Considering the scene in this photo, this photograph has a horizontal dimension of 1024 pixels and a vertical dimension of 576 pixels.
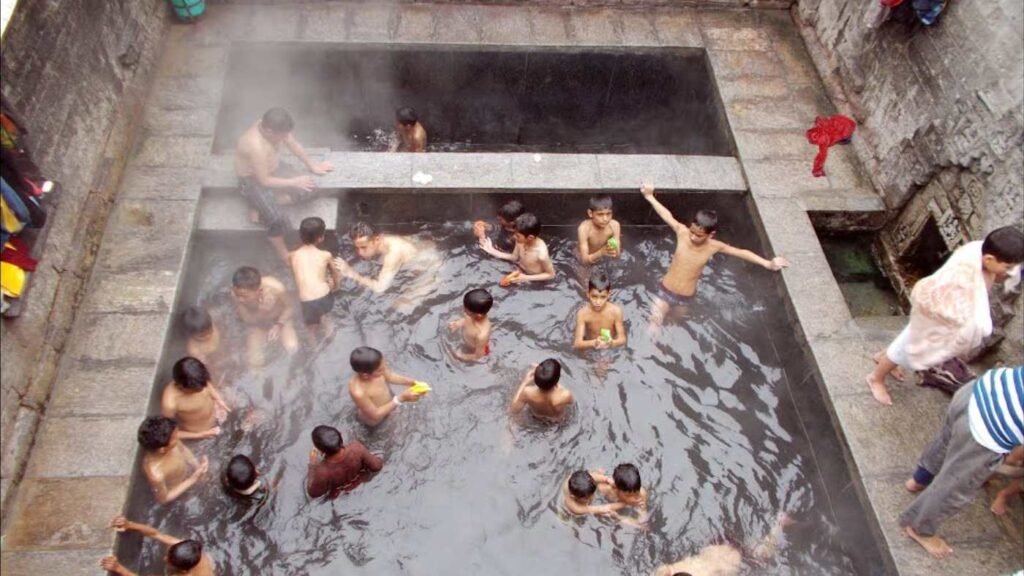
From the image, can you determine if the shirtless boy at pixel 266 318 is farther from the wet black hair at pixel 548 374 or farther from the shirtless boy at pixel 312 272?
the wet black hair at pixel 548 374

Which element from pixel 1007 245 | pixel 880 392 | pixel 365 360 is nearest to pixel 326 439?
pixel 365 360

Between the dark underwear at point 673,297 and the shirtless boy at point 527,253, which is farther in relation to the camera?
the dark underwear at point 673,297

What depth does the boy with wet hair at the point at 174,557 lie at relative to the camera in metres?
5.03

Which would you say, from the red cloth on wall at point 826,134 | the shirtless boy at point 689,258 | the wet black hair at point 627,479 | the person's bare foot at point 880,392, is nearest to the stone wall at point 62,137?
the wet black hair at point 627,479

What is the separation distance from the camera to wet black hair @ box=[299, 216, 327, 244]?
7.01 m

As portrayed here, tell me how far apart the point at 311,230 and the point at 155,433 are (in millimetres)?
2427

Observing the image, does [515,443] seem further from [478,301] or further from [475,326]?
[478,301]

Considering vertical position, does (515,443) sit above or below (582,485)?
below

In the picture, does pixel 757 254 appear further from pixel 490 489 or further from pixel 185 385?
pixel 185 385

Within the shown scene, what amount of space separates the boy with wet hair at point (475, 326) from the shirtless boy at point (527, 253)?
842 millimetres

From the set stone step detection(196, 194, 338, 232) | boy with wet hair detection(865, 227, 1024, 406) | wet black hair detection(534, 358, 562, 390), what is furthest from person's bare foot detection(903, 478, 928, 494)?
stone step detection(196, 194, 338, 232)

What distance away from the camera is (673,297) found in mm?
7695

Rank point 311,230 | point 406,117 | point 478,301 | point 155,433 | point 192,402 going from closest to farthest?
Answer: point 155,433, point 192,402, point 478,301, point 311,230, point 406,117

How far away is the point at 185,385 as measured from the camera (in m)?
5.86
